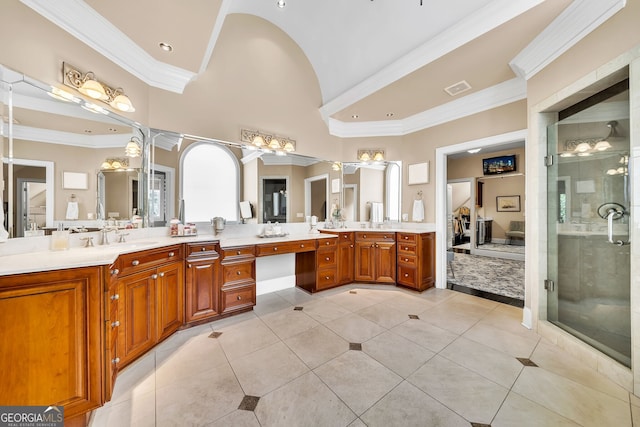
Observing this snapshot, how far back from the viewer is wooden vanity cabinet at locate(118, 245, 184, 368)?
5.53ft

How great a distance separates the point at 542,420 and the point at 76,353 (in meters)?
2.67

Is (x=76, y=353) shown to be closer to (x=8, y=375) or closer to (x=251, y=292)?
(x=8, y=375)

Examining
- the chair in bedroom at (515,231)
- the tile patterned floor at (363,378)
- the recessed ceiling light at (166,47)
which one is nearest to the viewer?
the tile patterned floor at (363,378)

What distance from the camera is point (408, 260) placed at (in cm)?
351

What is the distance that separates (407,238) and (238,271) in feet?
7.99

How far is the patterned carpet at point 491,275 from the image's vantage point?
141 inches

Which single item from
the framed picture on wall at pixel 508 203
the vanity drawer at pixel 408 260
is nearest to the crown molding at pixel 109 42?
the vanity drawer at pixel 408 260

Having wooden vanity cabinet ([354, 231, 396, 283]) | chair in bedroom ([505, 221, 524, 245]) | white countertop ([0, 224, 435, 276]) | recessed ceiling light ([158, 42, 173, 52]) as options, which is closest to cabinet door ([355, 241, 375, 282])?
wooden vanity cabinet ([354, 231, 396, 283])

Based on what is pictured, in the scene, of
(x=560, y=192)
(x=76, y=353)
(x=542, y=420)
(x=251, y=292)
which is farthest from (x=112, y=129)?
(x=560, y=192)

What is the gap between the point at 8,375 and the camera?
111 cm

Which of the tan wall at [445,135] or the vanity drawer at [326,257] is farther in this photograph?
the vanity drawer at [326,257]

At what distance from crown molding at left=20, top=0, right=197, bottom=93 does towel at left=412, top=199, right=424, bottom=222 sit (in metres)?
3.58

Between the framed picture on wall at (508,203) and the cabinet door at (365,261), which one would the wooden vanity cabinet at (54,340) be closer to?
the cabinet door at (365,261)

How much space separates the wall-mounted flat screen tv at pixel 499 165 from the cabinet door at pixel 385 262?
189 inches
